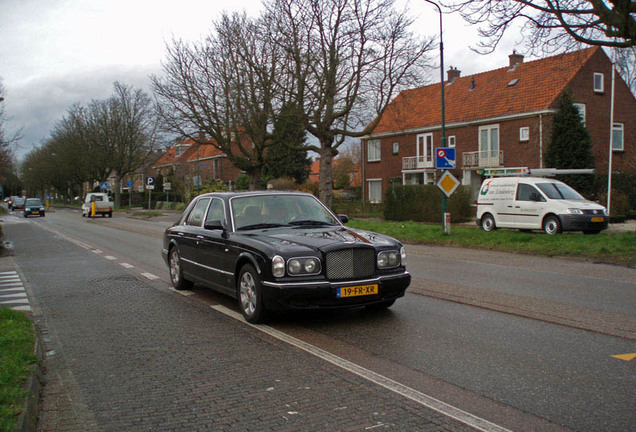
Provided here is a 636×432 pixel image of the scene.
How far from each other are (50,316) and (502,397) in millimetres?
6013

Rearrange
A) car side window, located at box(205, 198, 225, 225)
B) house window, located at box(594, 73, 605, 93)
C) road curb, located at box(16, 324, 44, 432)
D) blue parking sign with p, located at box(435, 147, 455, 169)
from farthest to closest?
1. house window, located at box(594, 73, 605, 93)
2. blue parking sign with p, located at box(435, 147, 455, 169)
3. car side window, located at box(205, 198, 225, 225)
4. road curb, located at box(16, 324, 44, 432)

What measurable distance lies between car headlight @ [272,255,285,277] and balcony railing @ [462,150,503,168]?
102ft

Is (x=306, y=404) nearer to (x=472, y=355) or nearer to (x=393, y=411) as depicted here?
(x=393, y=411)

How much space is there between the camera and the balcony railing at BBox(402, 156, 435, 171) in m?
40.0

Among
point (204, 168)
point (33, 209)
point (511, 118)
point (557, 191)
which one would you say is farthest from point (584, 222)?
point (204, 168)

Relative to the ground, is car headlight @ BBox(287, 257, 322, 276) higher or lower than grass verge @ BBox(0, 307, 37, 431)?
higher

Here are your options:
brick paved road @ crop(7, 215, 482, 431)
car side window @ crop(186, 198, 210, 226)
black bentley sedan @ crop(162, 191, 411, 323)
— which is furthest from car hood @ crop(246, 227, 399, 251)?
car side window @ crop(186, 198, 210, 226)

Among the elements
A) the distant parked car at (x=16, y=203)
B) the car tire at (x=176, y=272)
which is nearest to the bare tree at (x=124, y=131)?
the distant parked car at (x=16, y=203)

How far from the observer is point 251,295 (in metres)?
6.71

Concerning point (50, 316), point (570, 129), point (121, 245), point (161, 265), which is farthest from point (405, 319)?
point (570, 129)

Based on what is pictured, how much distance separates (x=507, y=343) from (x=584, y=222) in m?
12.9

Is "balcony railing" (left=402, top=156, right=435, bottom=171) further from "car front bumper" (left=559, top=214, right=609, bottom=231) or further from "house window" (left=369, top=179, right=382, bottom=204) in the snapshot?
"car front bumper" (left=559, top=214, right=609, bottom=231)

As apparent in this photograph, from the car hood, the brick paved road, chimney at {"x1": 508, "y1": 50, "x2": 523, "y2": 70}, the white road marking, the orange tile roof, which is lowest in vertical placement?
the brick paved road

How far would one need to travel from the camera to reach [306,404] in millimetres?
4102
